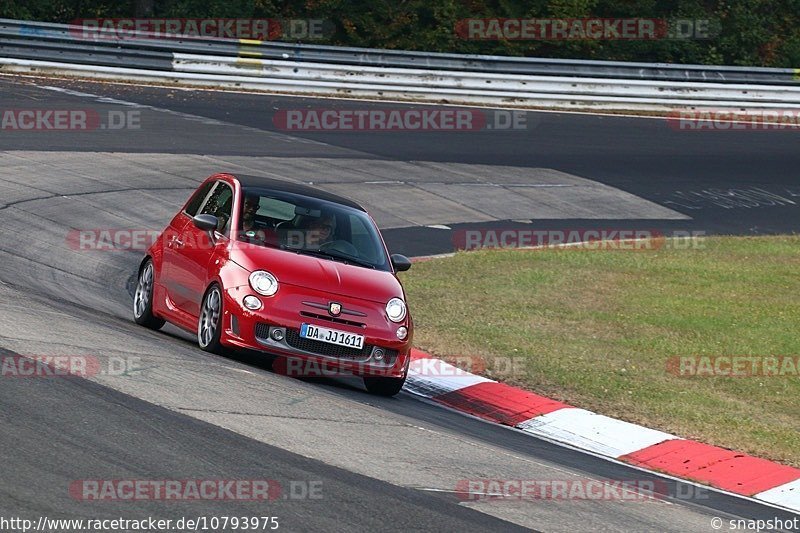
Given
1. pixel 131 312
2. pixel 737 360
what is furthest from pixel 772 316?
pixel 131 312

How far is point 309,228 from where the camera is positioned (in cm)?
1074

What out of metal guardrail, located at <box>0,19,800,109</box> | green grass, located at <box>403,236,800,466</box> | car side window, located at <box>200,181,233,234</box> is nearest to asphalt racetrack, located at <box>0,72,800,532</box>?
metal guardrail, located at <box>0,19,800,109</box>

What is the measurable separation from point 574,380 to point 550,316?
2.59 m

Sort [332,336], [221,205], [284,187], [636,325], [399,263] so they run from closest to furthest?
[332,336], [399,263], [221,205], [284,187], [636,325]

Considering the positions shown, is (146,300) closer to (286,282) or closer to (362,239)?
(362,239)

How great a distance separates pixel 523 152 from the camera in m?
25.1

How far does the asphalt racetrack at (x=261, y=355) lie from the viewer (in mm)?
6707

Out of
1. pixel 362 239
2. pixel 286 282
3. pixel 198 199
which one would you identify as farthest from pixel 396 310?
pixel 198 199

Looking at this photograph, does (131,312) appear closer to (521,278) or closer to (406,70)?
(521,278)

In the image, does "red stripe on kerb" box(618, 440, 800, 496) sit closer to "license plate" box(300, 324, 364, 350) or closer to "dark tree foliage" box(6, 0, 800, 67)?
"license plate" box(300, 324, 364, 350)

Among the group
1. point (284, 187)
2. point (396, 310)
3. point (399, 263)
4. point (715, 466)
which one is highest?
point (284, 187)

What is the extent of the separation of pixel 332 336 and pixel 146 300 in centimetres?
268

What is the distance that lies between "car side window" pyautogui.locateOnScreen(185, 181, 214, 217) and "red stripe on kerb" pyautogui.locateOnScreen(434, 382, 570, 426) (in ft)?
9.47

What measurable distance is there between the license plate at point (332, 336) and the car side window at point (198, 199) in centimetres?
239
